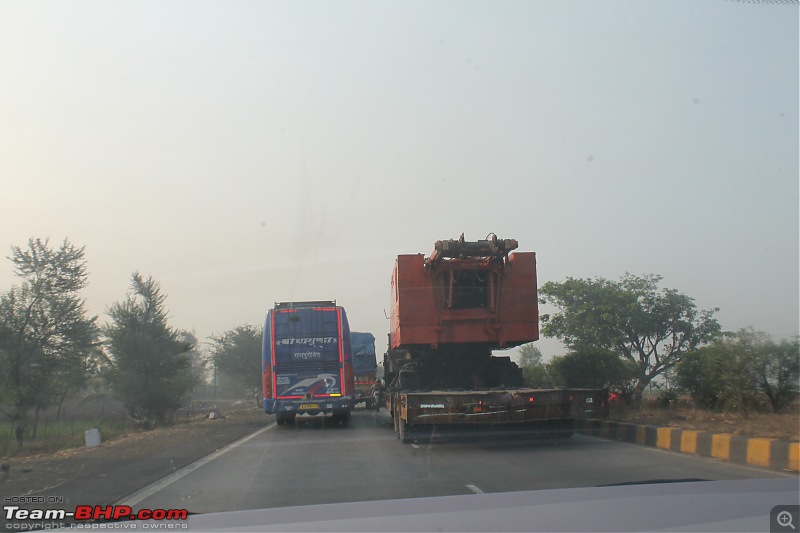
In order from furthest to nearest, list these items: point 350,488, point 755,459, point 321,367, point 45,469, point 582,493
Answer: point 321,367
point 45,469
point 755,459
point 350,488
point 582,493

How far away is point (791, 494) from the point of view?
184 inches

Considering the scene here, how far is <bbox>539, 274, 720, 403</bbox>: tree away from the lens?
25984 millimetres

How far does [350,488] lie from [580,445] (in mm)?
Result: 6084

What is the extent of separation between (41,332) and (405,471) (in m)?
17.9

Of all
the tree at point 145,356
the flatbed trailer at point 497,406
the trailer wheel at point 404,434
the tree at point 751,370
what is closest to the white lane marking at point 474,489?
the flatbed trailer at point 497,406

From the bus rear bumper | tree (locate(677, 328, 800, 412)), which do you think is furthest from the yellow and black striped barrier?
the bus rear bumper

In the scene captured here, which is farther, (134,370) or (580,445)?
(134,370)

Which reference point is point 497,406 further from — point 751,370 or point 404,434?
point 751,370

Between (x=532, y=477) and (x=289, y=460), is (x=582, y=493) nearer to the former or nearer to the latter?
(x=532, y=477)

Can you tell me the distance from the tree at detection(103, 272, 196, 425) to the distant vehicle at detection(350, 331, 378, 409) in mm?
7553

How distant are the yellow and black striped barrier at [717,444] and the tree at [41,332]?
17725 mm

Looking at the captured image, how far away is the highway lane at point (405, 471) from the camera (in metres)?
8.46

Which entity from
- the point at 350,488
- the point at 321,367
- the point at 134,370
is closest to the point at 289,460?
the point at 350,488

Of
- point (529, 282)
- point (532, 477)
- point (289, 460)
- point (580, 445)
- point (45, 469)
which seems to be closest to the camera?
point (532, 477)
